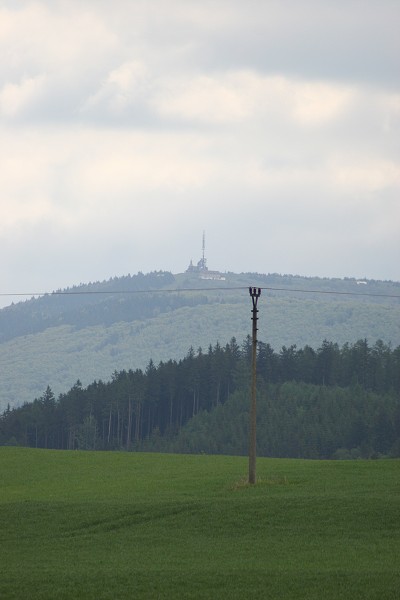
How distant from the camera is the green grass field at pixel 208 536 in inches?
1104

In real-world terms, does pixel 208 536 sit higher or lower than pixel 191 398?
higher

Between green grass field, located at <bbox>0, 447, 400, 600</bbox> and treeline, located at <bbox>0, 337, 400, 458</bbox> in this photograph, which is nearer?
green grass field, located at <bbox>0, 447, 400, 600</bbox>

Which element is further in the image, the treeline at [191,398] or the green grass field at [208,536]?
the treeline at [191,398]

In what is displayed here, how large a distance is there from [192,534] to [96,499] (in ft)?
41.3

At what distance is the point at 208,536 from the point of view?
3684cm

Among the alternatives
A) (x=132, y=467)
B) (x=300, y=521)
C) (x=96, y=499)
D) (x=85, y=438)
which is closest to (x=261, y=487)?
(x=96, y=499)

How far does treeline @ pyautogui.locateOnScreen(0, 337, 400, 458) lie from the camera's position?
15950cm

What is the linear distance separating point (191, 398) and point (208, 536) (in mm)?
136375

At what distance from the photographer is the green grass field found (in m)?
28.0

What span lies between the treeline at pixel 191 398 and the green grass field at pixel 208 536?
99566mm

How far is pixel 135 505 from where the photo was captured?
4362 cm

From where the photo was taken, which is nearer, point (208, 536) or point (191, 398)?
point (208, 536)

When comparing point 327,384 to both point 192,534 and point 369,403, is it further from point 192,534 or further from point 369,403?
point 192,534

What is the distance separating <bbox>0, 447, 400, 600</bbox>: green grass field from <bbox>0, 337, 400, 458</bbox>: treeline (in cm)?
9957
